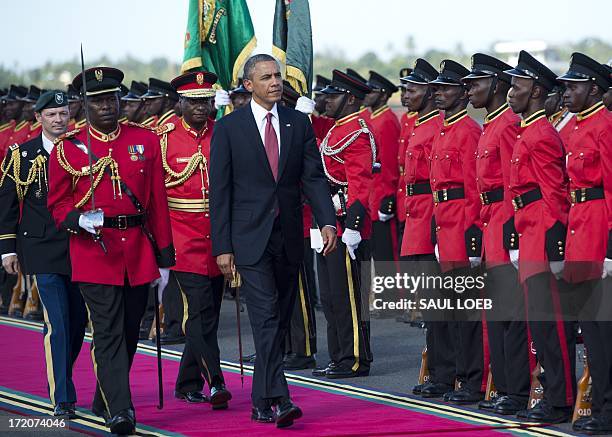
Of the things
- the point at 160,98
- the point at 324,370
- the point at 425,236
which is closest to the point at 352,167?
the point at 425,236

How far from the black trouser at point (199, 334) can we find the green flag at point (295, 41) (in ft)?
10.8

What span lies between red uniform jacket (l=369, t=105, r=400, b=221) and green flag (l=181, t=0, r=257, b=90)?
67.9 inches

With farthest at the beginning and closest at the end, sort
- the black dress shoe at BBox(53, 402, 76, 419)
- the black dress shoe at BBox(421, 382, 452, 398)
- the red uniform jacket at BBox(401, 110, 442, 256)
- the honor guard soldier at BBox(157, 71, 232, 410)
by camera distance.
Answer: the red uniform jacket at BBox(401, 110, 442, 256)
the black dress shoe at BBox(421, 382, 452, 398)
the honor guard soldier at BBox(157, 71, 232, 410)
the black dress shoe at BBox(53, 402, 76, 419)

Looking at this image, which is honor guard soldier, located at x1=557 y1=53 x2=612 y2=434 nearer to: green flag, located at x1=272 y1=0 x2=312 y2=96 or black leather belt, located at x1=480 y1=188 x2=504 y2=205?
black leather belt, located at x1=480 y1=188 x2=504 y2=205

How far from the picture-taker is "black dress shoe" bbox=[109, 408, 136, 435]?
8266mm

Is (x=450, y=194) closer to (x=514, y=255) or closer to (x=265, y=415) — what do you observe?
(x=514, y=255)

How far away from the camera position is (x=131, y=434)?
8.37 m

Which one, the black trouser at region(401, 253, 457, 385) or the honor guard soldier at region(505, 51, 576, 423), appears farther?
the black trouser at region(401, 253, 457, 385)

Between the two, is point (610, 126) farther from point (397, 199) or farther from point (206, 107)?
point (397, 199)

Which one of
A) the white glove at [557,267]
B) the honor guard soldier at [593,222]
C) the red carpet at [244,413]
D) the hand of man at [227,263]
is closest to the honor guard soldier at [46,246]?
the red carpet at [244,413]

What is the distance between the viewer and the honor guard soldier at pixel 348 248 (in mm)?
10742

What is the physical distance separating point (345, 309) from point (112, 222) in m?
2.90

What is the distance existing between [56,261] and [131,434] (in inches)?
59.3

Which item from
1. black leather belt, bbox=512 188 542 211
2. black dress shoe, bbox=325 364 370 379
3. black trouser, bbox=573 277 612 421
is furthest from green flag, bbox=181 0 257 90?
black trouser, bbox=573 277 612 421
